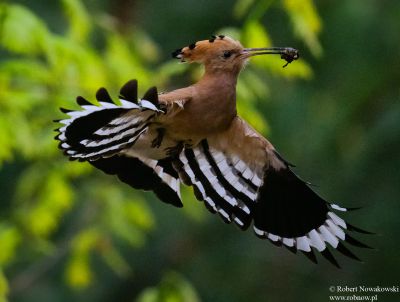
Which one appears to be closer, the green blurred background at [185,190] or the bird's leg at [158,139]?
the bird's leg at [158,139]

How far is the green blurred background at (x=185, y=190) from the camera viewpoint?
206cm

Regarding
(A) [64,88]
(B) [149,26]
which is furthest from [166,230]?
(A) [64,88]

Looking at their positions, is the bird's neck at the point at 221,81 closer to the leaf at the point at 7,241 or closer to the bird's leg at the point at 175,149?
the bird's leg at the point at 175,149

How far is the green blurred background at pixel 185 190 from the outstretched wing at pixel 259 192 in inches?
10.5

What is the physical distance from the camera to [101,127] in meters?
1.16

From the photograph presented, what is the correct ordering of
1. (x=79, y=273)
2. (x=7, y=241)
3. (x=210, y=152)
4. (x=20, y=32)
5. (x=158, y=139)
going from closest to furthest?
(x=158, y=139), (x=210, y=152), (x=20, y=32), (x=7, y=241), (x=79, y=273)

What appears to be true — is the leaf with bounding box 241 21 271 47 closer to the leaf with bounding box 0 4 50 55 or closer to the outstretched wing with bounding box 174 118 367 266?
the outstretched wing with bounding box 174 118 367 266

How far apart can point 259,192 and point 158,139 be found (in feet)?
0.99

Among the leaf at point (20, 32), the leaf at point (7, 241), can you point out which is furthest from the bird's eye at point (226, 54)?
the leaf at point (7, 241)

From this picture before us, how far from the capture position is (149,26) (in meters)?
4.27

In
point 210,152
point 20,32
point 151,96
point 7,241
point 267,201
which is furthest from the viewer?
point 7,241

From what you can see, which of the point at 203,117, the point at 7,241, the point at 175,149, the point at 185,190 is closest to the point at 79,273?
the point at 7,241

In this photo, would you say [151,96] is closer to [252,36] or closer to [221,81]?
[221,81]

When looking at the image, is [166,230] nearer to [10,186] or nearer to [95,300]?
[95,300]
